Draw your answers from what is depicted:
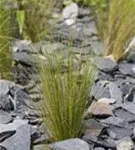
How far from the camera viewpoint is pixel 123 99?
10.3ft

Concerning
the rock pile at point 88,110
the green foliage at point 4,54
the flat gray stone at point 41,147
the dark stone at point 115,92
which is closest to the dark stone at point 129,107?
the rock pile at point 88,110

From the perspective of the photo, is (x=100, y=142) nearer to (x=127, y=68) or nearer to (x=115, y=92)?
(x=115, y=92)

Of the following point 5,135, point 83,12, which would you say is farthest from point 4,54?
point 83,12

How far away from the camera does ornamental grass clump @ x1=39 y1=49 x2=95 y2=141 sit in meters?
2.53

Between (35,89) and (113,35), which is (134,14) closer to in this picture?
(113,35)

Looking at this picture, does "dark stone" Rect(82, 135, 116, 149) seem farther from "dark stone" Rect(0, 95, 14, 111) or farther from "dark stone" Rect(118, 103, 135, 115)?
"dark stone" Rect(0, 95, 14, 111)

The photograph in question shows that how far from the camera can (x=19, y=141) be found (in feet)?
8.19

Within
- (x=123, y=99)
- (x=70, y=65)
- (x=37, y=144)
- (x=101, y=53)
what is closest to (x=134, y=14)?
(x=101, y=53)

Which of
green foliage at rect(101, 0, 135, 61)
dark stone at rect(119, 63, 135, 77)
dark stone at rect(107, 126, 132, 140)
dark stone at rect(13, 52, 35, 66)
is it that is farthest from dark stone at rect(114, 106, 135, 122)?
green foliage at rect(101, 0, 135, 61)

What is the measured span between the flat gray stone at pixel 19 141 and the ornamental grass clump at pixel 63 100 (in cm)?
11

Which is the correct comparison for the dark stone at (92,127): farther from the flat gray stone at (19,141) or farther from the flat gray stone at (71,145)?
the flat gray stone at (19,141)

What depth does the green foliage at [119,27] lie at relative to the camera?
3.67 m

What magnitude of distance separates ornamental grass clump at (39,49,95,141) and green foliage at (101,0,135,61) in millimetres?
1118

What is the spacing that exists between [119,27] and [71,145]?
4.84ft
